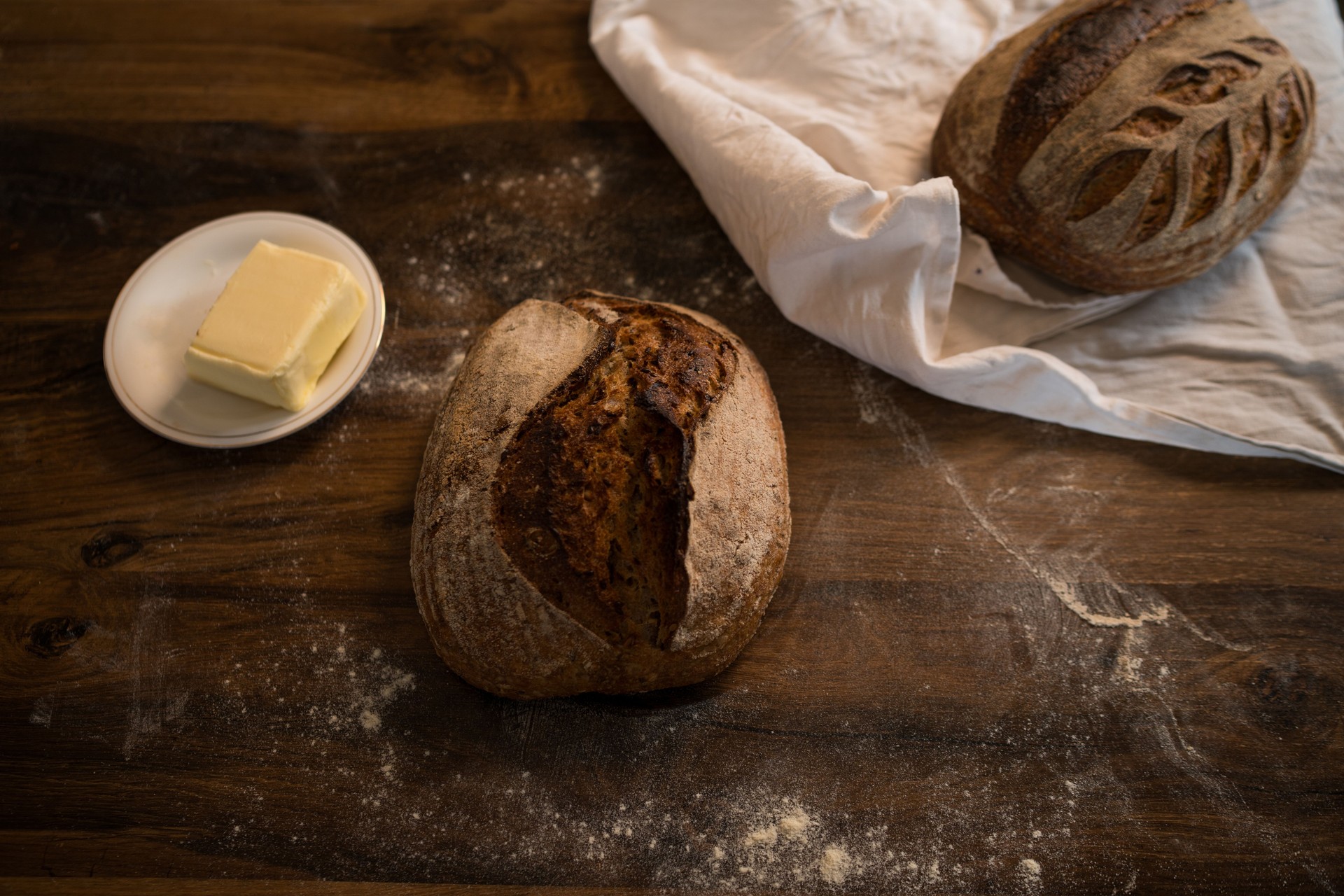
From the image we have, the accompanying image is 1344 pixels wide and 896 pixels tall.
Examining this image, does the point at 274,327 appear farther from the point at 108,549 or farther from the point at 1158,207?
the point at 1158,207

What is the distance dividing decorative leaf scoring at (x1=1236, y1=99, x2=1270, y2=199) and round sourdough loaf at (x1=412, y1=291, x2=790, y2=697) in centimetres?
105

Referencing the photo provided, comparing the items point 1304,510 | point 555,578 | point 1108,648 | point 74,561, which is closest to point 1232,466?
point 1304,510

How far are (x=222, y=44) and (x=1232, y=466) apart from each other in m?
2.52

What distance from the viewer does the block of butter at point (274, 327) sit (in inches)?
58.1

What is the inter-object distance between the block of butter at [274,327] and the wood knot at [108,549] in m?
0.35

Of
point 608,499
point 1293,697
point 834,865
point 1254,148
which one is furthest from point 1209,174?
point 834,865

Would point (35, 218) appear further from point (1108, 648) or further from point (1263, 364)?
point (1263, 364)

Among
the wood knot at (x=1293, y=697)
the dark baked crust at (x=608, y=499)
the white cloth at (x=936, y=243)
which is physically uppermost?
the white cloth at (x=936, y=243)

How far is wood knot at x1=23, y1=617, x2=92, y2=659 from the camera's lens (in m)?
1.50

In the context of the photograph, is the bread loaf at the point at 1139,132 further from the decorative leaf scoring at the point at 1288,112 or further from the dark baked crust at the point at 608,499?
the dark baked crust at the point at 608,499

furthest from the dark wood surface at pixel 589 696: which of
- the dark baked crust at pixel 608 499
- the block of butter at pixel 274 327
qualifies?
the dark baked crust at pixel 608 499

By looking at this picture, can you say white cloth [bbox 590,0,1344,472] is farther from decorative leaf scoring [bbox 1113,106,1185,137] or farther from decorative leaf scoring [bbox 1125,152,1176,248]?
decorative leaf scoring [bbox 1113,106,1185,137]

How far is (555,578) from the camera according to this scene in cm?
125

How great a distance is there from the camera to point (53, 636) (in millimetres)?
1506
